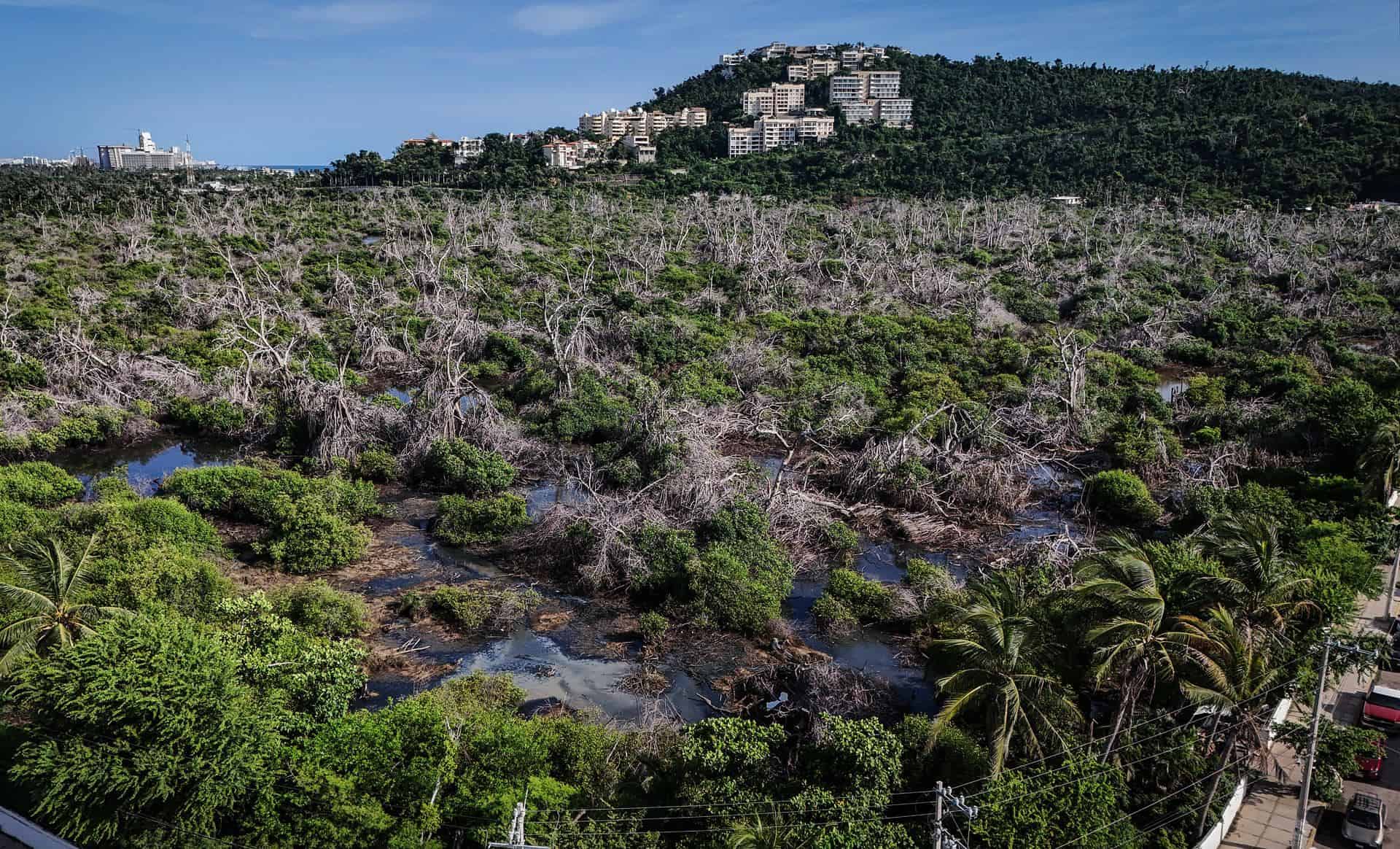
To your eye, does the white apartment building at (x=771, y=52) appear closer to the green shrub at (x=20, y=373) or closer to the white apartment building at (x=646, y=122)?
the white apartment building at (x=646, y=122)

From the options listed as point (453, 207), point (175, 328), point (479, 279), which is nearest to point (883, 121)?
point (453, 207)

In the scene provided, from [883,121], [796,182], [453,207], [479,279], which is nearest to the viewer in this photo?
[479,279]

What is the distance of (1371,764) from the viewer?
14.9 metres

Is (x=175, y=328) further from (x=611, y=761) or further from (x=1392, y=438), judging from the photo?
(x=1392, y=438)

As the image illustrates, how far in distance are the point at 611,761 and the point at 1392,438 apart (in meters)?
22.3

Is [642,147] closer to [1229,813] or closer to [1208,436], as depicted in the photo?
[1208,436]

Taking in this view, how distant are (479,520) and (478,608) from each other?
4.51 meters

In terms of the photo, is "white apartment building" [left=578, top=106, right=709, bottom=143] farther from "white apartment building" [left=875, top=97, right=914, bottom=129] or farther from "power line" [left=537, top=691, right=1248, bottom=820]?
"power line" [left=537, top=691, right=1248, bottom=820]

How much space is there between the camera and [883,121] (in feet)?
447

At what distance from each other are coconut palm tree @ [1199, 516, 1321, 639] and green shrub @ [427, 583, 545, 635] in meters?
14.6

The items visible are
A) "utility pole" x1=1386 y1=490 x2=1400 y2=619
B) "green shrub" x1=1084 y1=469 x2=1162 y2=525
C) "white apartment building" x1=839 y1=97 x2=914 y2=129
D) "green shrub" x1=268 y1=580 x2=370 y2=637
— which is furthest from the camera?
"white apartment building" x1=839 y1=97 x2=914 y2=129

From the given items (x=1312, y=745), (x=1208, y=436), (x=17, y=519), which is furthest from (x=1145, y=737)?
(x=17, y=519)

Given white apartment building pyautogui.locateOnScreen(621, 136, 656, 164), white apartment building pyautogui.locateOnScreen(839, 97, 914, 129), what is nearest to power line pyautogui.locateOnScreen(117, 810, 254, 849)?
white apartment building pyautogui.locateOnScreen(621, 136, 656, 164)

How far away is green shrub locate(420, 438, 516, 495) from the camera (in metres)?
26.9
